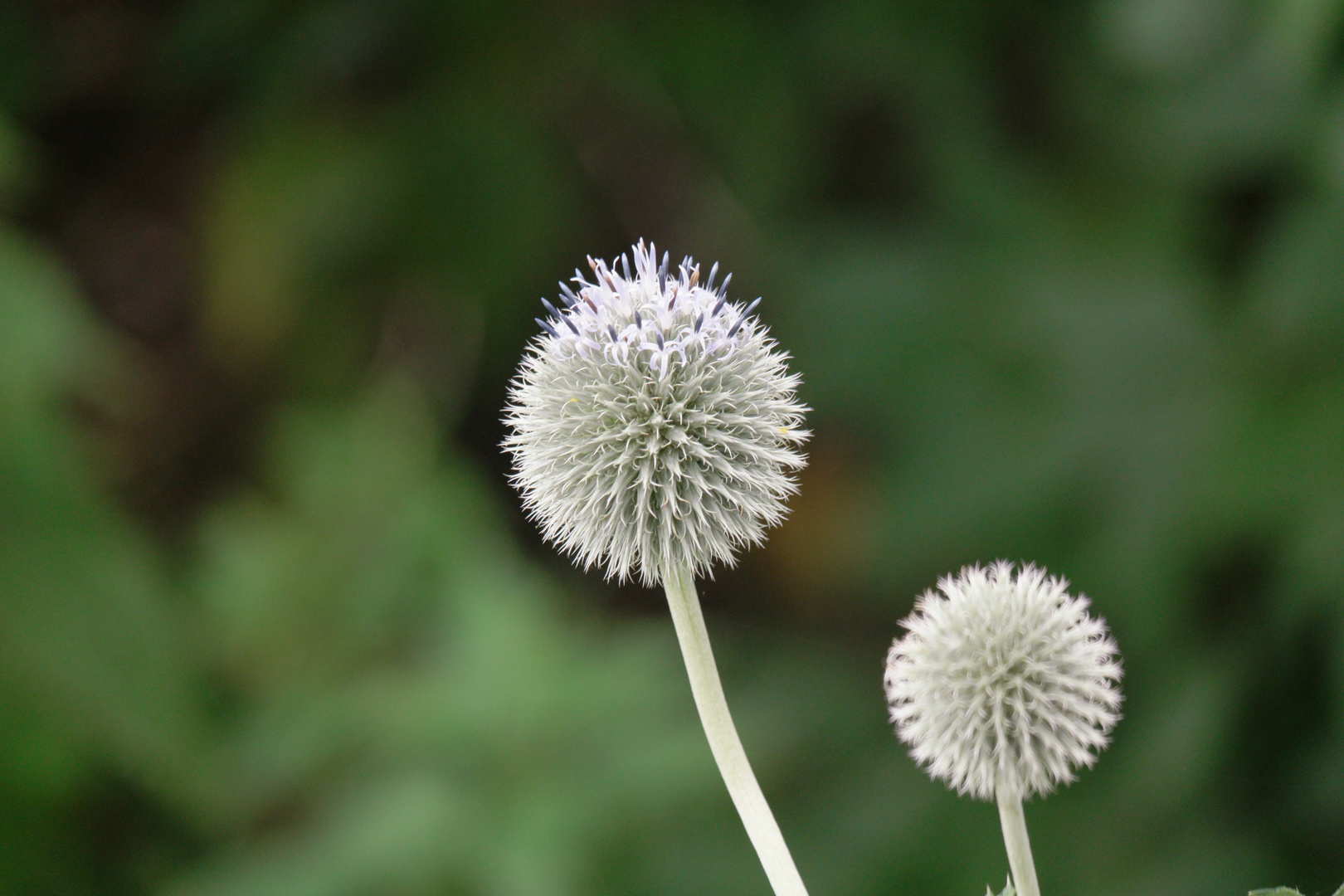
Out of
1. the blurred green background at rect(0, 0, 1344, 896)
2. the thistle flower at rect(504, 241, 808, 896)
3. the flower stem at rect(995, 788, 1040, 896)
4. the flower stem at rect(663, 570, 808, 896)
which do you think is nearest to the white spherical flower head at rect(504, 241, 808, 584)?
the thistle flower at rect(504, 241, 808, 896)

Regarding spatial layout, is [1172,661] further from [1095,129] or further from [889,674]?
[889,674]

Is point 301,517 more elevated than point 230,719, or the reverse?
point 301,517

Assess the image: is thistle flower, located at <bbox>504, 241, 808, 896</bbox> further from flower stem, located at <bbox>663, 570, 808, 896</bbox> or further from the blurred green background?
the blurred green background

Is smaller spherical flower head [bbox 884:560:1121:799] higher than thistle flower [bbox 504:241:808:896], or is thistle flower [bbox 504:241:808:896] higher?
thistle flower [bbox 504:241:808:896]

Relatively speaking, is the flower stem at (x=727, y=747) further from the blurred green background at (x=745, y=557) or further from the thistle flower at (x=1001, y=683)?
the blurred green background at (x=745, y=557)

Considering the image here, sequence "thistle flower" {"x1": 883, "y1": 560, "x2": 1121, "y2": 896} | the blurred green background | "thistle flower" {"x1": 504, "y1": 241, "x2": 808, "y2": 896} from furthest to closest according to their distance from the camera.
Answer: the blurred green background
"thistle flower" {"x1": 504, "y1": 241, "x2": 808, "y2": 896}
"thistle flower" {"x1": 883, "y1": 560, "x2": 1121, "y2": 896}

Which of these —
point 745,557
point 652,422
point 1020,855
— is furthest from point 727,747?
point 745,557

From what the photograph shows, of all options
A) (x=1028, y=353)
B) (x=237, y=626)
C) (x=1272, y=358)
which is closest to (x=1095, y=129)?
(x=1028, y=353)

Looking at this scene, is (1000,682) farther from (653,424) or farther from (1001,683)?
(653,424)
